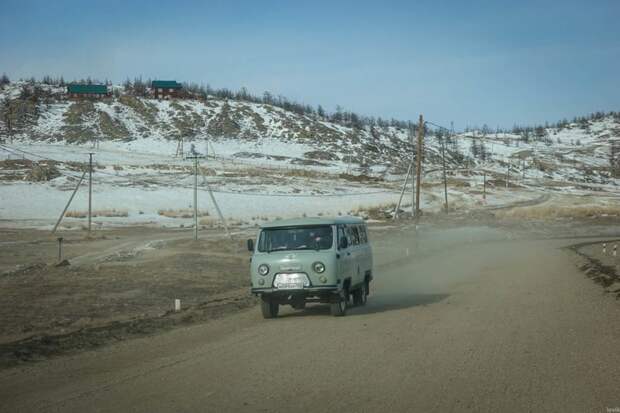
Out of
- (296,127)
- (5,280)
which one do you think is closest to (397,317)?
(5,280)

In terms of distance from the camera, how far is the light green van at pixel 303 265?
1661 centimetres

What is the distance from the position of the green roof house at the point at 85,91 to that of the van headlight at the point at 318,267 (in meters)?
182

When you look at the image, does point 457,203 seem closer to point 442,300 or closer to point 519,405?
point 442,300

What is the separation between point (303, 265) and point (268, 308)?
145 centimetres

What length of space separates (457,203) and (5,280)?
73.7m

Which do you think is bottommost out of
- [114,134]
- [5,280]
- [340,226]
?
[5,280]

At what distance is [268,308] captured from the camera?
56.4 ft

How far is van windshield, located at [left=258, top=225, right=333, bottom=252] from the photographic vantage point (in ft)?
56.6

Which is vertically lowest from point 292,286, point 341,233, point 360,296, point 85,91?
point 360,296

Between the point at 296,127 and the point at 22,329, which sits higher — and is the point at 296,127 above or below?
above

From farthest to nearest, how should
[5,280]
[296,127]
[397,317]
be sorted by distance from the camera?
[296,127], [5,280], [397,317]

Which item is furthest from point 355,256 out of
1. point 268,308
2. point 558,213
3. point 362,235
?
point 558,213

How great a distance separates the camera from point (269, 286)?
55.0 feet

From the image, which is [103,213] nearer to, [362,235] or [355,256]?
[362,235]
